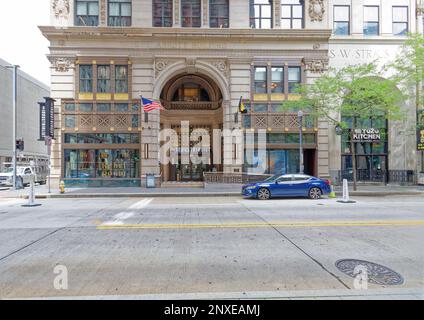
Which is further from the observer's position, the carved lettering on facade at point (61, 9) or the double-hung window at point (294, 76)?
the double-hung window at point (294, 76)

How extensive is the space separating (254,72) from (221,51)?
3.19 metres

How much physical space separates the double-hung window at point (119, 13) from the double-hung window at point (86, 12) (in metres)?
1.11

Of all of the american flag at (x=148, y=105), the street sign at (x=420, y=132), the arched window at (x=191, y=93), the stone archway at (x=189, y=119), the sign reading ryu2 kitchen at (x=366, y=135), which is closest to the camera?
the american flag at (x=148, y=105)

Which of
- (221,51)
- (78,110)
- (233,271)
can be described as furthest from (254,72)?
(233,271)

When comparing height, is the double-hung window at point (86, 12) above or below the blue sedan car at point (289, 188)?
above

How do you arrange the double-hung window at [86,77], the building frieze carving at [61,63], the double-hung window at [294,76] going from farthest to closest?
the double-hung window at [294,76] < the double-hung window at [86,77] < the building frieze carving at [61,63]

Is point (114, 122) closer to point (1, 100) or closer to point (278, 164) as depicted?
point (278, 164)

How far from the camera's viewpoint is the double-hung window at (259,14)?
20.6 m

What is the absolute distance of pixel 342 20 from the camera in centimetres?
2112

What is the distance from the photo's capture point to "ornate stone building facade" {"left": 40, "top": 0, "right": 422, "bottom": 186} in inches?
778

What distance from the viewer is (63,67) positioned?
19.6 metres

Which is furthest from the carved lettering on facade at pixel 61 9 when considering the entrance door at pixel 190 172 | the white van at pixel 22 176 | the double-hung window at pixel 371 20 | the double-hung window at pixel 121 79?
the double-hung window at pixel 371 20

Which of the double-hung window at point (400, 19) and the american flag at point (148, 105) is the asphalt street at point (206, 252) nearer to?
the american flag at point (148, 105)

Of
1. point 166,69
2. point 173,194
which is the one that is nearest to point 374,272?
point 173,194
